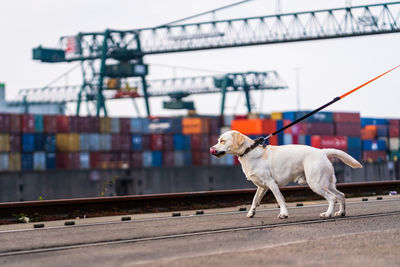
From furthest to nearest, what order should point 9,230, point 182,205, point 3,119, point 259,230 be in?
point 3,119
point 182,205
point 9,230
point 259,230

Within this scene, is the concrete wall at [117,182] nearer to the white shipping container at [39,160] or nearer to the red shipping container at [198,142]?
the white shipping container at [39,160]

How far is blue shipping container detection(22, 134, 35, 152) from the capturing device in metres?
67.5

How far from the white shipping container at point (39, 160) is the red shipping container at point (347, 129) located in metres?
34.6

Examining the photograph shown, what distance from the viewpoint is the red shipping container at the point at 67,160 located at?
228ft

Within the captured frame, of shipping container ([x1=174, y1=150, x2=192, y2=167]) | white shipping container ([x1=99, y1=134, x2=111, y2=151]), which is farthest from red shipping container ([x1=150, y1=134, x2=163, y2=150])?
white shipping container ([x1=99, y1=134, x2=111, y2=151])

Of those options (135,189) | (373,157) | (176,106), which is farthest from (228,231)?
(176,106)

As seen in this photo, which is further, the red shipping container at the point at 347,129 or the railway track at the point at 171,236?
the red shipping container at the point at 347,129

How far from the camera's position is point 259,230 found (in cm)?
912

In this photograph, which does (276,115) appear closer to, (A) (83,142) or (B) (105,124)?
(B) (105,124)

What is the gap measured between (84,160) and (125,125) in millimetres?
6032

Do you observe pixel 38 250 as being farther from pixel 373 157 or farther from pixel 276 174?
pixel 373 157

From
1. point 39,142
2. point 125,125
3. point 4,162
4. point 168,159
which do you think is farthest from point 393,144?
point 4,162

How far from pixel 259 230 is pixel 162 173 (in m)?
65.8

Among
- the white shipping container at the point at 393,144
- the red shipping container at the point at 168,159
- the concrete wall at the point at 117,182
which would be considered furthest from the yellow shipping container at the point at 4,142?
the white shipping container at the point at 393,144
